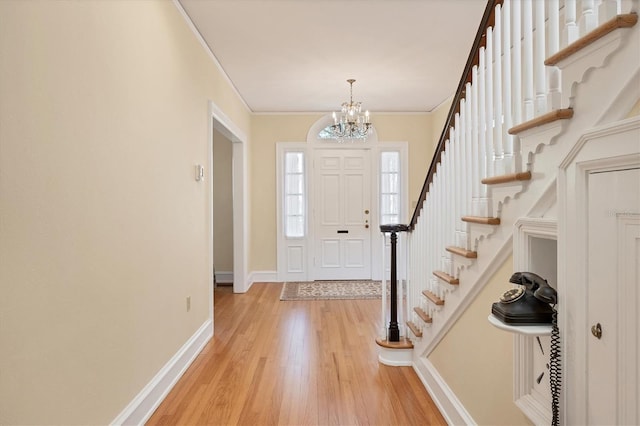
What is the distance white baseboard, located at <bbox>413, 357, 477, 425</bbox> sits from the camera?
6.87ft

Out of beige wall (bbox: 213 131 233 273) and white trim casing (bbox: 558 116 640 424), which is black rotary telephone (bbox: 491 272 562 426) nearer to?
white trim casing (bbox: 558 116 640 424)

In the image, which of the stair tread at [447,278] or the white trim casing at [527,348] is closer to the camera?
the white trim casing at [527,348]

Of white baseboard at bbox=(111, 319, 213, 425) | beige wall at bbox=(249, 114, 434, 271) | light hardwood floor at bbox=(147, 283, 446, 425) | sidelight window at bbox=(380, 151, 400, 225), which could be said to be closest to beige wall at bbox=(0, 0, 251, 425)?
white baseboard at bbox=(111, 319, 213, 425)

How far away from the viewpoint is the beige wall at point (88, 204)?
135 cm

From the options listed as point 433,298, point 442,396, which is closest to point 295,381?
point 442,396

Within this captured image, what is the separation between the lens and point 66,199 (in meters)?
1.61

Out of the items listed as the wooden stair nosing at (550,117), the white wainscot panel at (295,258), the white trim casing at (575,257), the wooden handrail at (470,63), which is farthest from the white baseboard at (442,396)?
the white wainscot panel at (295,258)

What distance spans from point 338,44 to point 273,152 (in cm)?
297

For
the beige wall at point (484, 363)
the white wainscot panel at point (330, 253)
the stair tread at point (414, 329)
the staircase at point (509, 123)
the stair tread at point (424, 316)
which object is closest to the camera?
the staircase at point (509, 123)

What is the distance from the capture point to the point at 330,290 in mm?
5855

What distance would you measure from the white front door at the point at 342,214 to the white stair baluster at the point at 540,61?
202 inches

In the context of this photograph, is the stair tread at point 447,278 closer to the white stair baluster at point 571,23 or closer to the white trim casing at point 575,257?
the white trim casing at point 575,257

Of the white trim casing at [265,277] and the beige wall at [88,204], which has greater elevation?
the beige wall at [88,204]

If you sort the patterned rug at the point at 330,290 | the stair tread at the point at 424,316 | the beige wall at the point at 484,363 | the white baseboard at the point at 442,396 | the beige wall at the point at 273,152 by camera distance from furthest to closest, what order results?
the beige wall at the point at 273,152, the patterned rug at the point at 330,290, the stair tread at the point at 424,316, the white baseboard at the point at 442,396, the beige wall at the point at 484,363
